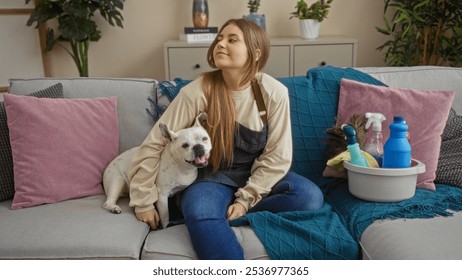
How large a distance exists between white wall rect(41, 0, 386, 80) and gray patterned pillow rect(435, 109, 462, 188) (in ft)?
5.02

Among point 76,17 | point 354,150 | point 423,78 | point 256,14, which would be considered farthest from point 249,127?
point 76,17

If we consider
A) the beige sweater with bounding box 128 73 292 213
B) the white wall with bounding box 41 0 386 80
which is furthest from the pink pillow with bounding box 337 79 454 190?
the white wall with bounding box 41 0 386 80

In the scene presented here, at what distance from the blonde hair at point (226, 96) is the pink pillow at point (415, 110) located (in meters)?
0.41

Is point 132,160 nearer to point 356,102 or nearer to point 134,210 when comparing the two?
point 134,210

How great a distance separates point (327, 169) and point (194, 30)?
1.45 meters

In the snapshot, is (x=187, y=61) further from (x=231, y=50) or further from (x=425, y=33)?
(x=425, y=33)

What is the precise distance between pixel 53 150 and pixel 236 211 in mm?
622

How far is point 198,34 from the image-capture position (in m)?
2.65

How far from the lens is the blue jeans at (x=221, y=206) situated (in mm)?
1148

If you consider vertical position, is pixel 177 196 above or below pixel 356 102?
below

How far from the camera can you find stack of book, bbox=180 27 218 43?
2637mm

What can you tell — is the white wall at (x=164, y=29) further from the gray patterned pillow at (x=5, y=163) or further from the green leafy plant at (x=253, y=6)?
the gray patterned pillow at (x=5, y=163)

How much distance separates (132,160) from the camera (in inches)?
54.0
